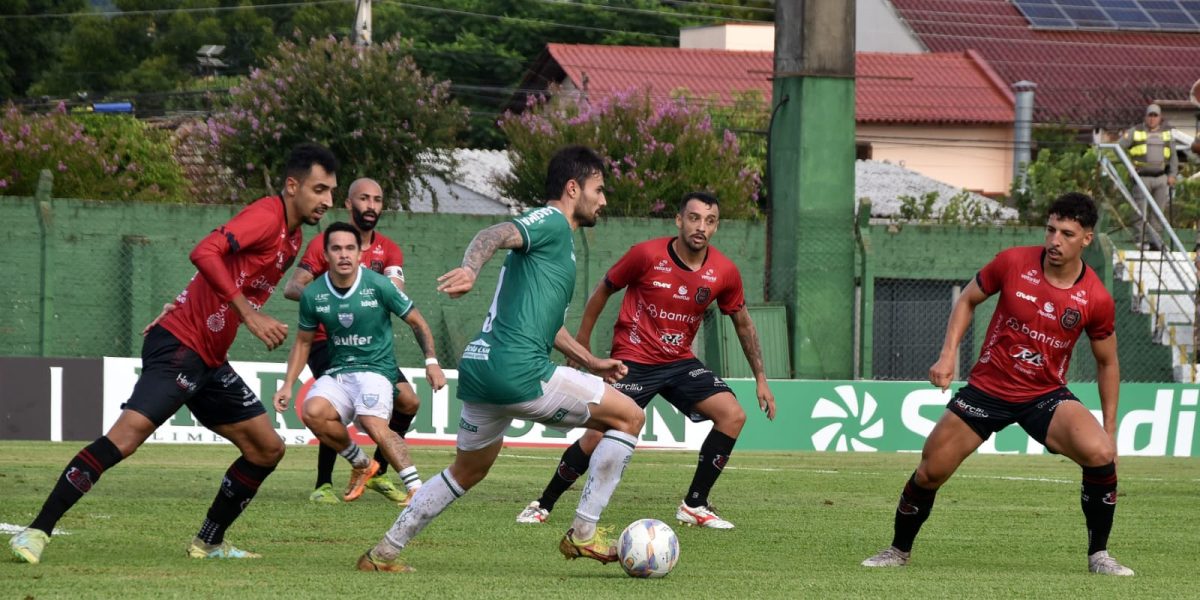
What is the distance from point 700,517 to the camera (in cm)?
1088

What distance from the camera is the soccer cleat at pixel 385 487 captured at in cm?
1174

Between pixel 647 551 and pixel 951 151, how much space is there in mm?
44969

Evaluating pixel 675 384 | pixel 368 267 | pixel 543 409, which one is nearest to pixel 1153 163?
pixel 675 384

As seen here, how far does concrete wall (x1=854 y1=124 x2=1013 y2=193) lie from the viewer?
167 ft

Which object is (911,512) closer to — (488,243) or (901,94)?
(488,243)

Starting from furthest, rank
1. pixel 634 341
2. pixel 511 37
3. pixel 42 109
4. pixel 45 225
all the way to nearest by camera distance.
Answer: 1. pixel 511 37
2. pixel 42 109
3. pixel 45 225
4. pixel 634 341

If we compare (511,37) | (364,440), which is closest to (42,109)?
(511,37)

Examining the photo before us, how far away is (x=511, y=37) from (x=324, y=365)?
168 feet

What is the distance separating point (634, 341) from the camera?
1138cm

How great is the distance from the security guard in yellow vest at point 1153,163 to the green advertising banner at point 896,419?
700 centimetres

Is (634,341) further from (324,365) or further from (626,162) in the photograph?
(626,162)

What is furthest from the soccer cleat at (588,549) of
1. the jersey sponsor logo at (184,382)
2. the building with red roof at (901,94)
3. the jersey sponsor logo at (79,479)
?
the building with red roof at (901,94)

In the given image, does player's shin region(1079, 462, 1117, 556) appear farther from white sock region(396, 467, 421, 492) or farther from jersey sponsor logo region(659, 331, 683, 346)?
white sock region(396, 467, 421, 492)

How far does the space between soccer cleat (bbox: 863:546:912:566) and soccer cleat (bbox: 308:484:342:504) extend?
416cm
